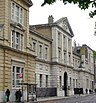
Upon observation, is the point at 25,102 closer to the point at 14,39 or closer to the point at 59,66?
the point at 14,39

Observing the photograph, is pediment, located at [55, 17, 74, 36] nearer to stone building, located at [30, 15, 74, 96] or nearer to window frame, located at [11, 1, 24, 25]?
stone building, located at [30, 15, 74, 96]

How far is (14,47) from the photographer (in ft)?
134

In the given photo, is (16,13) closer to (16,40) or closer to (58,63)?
(16,40)

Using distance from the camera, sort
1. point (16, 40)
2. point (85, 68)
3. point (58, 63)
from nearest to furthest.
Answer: point (16, 40) < point (58, 63) < point (85, 68)

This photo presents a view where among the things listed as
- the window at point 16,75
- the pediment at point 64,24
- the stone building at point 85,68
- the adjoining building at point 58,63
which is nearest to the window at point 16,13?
the window at point 16,75

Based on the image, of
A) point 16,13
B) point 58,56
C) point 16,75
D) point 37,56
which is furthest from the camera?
point 58,56

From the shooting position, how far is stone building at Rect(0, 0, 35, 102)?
3739cm

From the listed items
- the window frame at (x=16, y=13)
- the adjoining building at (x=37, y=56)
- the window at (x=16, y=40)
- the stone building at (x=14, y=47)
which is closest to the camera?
the stone building at (x=14, y=47)

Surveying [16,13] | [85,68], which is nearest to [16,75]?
[16,13]

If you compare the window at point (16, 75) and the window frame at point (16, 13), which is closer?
the window at point (16, 75)

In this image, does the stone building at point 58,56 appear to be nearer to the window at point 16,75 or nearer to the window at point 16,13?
the window at point 16,75

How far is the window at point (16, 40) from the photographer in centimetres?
4097

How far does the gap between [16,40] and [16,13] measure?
341cm

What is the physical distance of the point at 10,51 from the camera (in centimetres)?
3900
